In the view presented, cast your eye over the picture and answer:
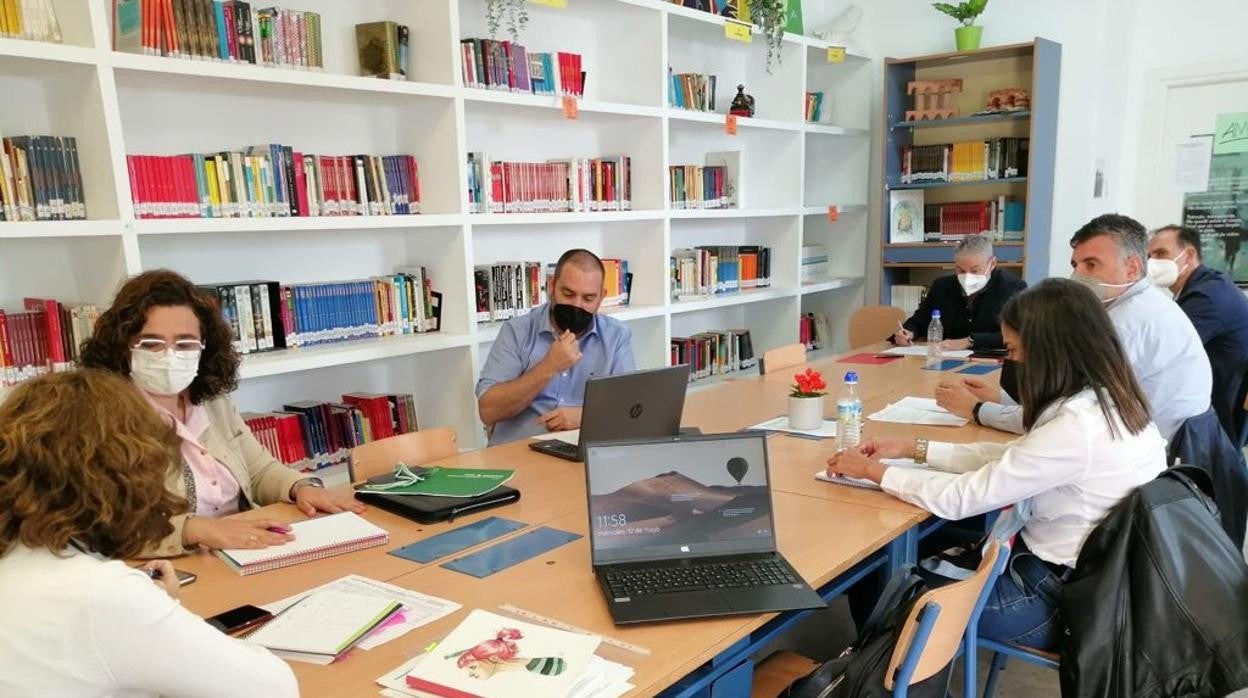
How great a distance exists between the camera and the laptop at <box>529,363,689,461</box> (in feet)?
7.14

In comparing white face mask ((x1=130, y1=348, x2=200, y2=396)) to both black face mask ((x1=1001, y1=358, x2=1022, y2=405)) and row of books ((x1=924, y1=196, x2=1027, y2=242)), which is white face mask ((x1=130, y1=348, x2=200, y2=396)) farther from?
row of books ((x1=924, y1=196, x2=1027, y2=242))

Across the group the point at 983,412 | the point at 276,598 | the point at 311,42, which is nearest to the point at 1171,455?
the point at 983,412

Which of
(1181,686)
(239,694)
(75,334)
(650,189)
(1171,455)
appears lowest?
(1181,686)

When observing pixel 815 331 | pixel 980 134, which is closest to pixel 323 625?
pixel 815 331

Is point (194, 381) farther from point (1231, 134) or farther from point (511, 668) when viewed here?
point (1231, 134)

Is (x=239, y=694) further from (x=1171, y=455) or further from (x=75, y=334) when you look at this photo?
(x=1171, y=455)

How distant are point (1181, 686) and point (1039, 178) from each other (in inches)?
154

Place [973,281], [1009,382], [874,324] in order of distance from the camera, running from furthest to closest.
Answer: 1. [874,324]
2. [973,281]
3. [1009,382]

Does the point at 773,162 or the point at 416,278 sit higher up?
the point at 773,162

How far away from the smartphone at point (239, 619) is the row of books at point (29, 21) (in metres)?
1.94

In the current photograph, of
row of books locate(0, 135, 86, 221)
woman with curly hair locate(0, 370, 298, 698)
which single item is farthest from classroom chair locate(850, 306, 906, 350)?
woman with curly hair locate(0, 370, 298, 698)

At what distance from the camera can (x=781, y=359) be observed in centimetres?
385

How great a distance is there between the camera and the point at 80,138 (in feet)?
8.63

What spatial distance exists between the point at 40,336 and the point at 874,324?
401cm
